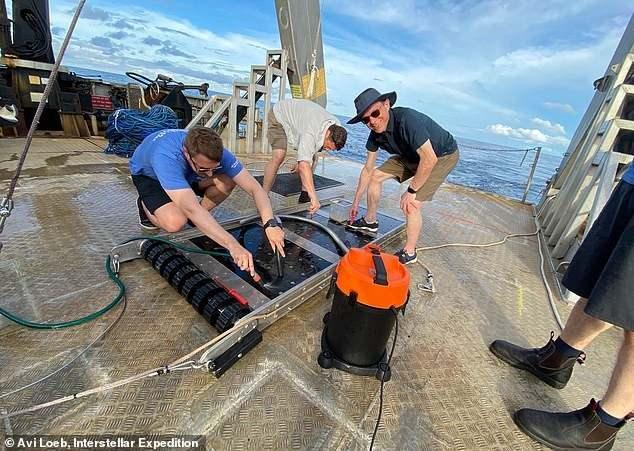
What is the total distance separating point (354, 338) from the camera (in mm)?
1206

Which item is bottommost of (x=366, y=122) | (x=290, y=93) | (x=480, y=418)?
(x=480, y=418)

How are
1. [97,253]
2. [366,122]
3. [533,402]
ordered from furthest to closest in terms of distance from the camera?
[366,122], [97,253], [533,402]

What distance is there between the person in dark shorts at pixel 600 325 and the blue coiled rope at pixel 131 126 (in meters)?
4.55

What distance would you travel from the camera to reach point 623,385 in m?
0.97

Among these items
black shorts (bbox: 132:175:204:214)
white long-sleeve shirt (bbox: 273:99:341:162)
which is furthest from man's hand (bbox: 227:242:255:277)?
white long-sleeve shirt (bbox: 273:99:341:162)

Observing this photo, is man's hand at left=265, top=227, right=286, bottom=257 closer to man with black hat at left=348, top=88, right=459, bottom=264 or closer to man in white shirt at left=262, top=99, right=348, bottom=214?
man in white shirt at left=262, top=99, right=348, bottom=214

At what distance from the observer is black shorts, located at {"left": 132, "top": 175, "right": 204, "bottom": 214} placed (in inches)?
75.2

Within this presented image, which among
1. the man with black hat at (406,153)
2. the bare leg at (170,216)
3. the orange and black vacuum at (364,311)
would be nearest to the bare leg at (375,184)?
the man with black hat at (406,153)

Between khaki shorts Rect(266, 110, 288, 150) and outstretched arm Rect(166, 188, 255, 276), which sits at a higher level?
khaki shorts Rect(266, 110, 288, 150)

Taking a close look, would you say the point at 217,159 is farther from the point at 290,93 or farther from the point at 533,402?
the point at 290,93

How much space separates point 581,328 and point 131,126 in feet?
15.9

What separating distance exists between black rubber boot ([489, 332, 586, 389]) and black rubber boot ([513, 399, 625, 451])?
0.26 m

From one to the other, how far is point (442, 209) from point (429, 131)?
1.98 metres

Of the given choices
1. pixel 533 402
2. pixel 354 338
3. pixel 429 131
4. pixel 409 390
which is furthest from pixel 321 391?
pixel 429 131
